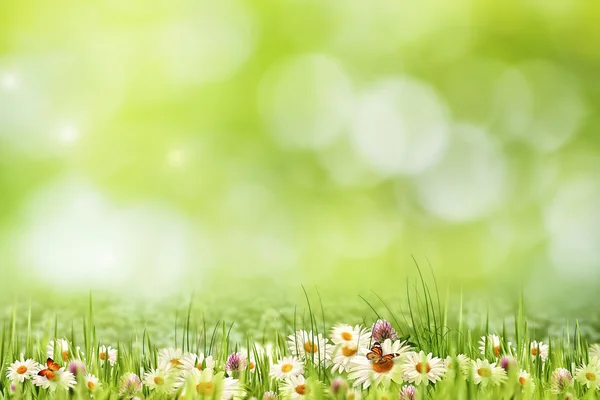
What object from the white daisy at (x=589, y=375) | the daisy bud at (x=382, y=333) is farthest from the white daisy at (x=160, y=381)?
the white daisy at (x=589, y=375)

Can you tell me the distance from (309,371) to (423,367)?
0.24 m

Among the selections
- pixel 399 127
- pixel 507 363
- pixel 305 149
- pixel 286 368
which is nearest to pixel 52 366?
pixel 286 368

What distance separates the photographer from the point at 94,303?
2561 mm

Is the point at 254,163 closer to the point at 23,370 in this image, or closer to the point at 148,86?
the point at 148,86

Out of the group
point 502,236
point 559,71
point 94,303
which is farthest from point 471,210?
point 94,303

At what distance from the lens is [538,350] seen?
174 cm

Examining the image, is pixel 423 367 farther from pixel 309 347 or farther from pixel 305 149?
pixel 305 149

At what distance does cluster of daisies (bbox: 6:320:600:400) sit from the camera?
148 centimetres

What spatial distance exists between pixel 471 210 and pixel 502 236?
166 mm

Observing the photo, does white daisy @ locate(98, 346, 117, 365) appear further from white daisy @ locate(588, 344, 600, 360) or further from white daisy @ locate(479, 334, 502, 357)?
white daisy @ locate(588, 344, 600, 360)

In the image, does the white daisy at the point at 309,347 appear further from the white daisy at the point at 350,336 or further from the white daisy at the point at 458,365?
the white daisy at the point at 458,365

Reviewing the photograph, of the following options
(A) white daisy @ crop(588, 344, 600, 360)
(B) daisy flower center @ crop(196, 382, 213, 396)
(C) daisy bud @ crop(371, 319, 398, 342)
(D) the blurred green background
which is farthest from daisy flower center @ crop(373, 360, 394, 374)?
(D) the blurred green background

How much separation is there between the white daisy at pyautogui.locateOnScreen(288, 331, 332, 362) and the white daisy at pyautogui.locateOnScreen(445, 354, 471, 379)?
26cm

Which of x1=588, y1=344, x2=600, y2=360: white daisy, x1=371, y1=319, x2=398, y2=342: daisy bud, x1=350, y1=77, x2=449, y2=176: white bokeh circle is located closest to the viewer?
x1=371, y1=319, x2=398, y2=342: daisy bud
